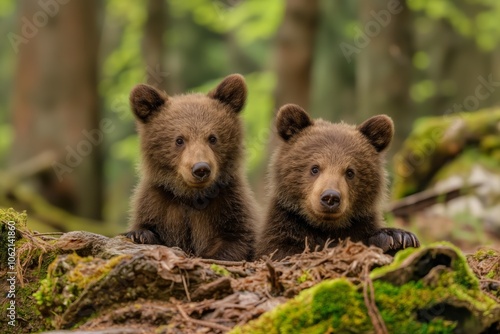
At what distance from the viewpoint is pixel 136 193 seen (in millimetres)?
8211

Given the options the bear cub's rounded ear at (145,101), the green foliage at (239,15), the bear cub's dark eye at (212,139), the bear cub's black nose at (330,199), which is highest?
the green foliage at (239,15)

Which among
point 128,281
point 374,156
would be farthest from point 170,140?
point 128,281

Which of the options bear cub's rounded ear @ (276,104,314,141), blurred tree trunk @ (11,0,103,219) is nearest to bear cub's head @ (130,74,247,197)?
bear cub's rounded ear @ (276,104,314,141)

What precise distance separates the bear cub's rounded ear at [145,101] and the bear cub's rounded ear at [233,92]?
0.61 metres

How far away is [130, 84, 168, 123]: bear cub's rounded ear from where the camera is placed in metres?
8.19

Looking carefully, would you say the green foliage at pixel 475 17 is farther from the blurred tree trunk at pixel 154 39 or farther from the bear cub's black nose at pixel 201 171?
the bear cub's black nose at pixel 201 171

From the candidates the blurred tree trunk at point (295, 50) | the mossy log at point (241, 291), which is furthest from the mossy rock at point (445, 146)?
the mossy log at point (241, 291)

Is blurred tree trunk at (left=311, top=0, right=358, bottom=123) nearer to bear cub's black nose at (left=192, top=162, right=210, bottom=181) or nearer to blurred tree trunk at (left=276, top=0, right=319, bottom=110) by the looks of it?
blurred tree trunk at (left=276, top=0, right=319, bottom=110)

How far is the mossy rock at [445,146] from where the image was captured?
12.6m

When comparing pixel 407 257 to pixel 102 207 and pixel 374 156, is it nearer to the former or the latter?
pixel 374 156

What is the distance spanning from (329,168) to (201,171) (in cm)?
122

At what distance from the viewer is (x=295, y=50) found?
1598 cm

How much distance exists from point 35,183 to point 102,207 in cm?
190

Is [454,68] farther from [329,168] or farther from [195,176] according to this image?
[195,176]
